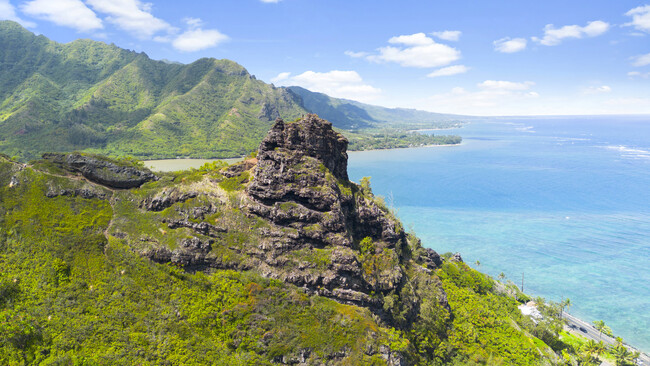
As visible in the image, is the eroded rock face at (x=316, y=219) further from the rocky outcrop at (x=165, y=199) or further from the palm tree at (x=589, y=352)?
the palm tree at (x=589, y=352)

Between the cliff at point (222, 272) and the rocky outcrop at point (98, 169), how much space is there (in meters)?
0.21

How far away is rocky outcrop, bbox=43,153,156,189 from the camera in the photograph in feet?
168

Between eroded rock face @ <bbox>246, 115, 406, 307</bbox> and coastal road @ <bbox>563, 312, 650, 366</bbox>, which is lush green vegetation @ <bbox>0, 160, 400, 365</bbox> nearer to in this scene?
eroded rock face @ <bbox>246, 115, 406, 307</bbox>

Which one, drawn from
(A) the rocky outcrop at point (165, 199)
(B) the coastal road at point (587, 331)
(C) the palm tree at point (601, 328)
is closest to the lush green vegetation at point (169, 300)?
(A) the rocky outcrop at point (165, 199)

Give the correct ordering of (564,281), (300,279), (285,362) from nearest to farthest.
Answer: (285,362) → (300,279) → (564,281)

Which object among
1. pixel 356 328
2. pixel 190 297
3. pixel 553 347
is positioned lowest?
pixel 553 347

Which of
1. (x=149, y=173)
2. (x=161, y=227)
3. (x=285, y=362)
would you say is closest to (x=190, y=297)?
(x=161, y=227)

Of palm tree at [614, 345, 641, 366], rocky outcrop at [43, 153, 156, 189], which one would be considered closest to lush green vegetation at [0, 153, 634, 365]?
rocky outcrop at [43, 153, 156, 189]

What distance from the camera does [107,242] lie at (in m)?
45.0

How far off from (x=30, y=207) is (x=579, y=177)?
9995 inches

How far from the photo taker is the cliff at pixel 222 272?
123ft

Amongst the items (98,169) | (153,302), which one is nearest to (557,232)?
(153,302)

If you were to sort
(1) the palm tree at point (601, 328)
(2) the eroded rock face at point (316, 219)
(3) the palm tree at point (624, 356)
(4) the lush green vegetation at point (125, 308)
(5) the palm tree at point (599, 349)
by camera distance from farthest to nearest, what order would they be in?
(1) the palm tree at point (601, 328) → (5) the palm tree at point (599, 349) → (3) the palm tree at point (624, 356) → (2) the eroded rock face at point (316, 219) → (4) the lush green vegetation at point (125, 308)

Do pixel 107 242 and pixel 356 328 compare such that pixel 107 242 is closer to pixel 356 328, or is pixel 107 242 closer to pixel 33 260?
pixel 33 260
